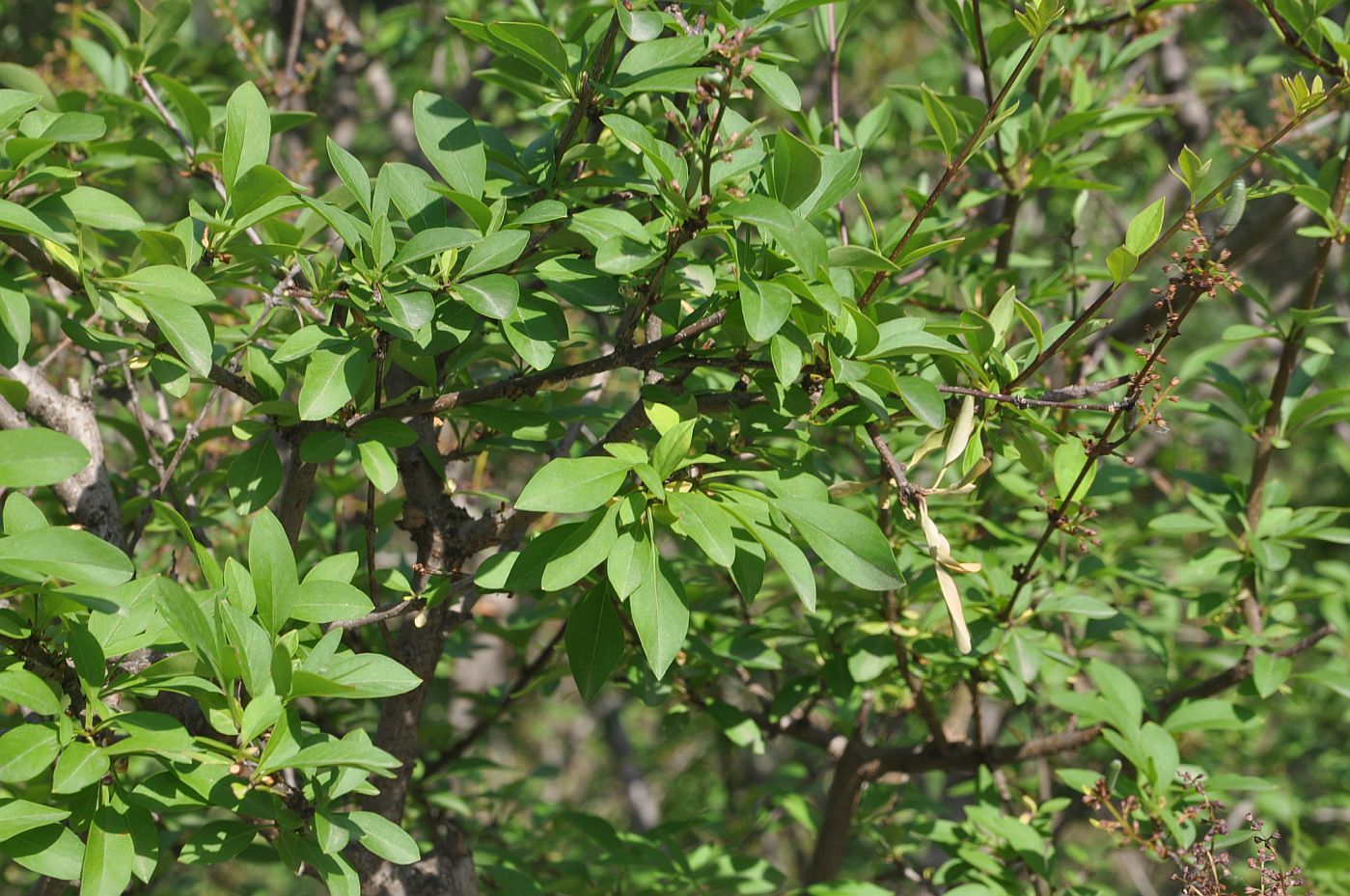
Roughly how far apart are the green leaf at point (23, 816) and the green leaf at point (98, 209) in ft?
2.23

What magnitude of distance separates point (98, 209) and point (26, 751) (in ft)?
2.18

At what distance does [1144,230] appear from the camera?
4.11ft

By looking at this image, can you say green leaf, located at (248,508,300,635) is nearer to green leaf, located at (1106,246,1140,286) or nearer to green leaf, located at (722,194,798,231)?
green leaf, located at (722,194,798,231)

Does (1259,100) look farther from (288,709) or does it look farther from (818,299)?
(288,709)

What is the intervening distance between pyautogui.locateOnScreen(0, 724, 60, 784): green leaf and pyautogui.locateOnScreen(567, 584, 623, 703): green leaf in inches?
21.2

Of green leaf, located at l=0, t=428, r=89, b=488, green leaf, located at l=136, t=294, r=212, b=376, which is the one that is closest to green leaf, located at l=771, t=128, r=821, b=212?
green leaf, located at l=136, t=294, r=212, b=376

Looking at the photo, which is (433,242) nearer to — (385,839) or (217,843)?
(385,839)

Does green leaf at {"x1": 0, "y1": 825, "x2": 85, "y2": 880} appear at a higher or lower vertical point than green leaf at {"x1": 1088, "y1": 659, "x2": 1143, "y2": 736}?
higher

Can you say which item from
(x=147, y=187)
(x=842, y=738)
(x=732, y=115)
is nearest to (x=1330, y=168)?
(x=732, y=115)

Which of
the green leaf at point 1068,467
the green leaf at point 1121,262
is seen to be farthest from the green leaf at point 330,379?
the green leaf at point 1068,467

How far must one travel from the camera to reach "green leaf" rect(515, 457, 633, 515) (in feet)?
3.54

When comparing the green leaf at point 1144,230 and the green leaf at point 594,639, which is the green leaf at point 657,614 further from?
the green leaf at point 1144,230

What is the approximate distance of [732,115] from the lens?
1.39 m

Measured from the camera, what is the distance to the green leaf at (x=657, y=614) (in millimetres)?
1110
